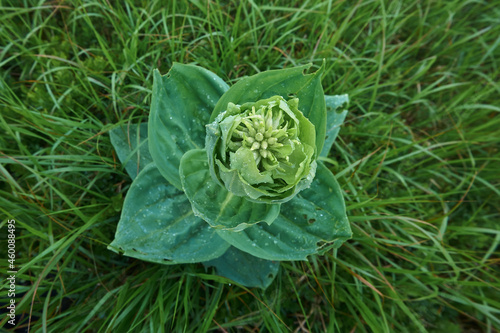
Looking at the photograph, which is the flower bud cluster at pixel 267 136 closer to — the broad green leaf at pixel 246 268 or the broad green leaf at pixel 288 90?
the broad green leaf at pixel 288 90

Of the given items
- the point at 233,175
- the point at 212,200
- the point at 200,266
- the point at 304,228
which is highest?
the point at 233,175

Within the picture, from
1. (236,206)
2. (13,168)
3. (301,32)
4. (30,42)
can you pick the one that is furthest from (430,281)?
(30,42)

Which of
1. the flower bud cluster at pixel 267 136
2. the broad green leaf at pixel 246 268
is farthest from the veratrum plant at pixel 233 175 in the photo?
the broad green leaf at pixel 246 268

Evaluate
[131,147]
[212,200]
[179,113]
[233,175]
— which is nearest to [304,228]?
[212,200]

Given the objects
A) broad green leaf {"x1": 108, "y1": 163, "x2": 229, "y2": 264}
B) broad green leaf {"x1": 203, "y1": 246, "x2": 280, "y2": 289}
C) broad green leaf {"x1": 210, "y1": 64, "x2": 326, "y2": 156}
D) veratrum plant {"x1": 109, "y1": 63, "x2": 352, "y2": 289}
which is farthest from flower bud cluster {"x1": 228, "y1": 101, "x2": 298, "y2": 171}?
broad green leaf {"x1": 203, "y1": 246, "x2": 280, "y2": 289}

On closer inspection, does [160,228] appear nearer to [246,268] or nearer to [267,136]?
[246,268]

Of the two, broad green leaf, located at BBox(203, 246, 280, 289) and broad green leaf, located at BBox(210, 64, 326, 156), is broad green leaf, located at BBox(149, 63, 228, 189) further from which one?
broad green leaf, located at BBox(203, 246, 280, 289)

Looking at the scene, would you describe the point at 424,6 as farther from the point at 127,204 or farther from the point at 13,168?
the point at 13,168
